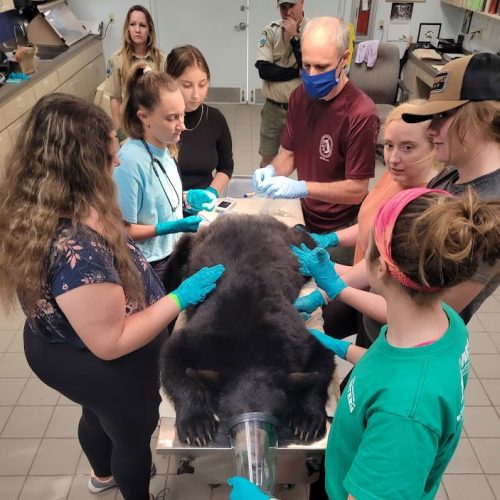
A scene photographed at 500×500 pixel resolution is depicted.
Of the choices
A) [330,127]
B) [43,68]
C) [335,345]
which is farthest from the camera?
[43,68]

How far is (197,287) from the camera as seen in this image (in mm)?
1392

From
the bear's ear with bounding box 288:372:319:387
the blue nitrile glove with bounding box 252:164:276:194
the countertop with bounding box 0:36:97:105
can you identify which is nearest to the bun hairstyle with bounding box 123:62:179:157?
the blue nitrile glove with bounding box 252:164:276:194

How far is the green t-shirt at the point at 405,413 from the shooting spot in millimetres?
724

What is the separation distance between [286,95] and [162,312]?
8.66 ft

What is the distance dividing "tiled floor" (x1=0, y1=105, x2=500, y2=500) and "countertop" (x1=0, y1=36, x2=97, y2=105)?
86.8 inches

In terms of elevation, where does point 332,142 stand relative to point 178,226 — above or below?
above

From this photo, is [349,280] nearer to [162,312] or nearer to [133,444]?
[162,312]

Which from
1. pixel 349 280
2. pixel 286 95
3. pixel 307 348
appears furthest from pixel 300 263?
pixel 286 95

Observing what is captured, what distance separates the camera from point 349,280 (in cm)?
160

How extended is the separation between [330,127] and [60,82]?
3.79 meters

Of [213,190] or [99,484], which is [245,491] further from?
[213,190]

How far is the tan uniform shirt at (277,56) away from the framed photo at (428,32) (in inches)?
110

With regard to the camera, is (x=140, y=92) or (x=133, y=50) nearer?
(x=140, y=92)

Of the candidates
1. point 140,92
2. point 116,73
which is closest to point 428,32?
point 116,73
